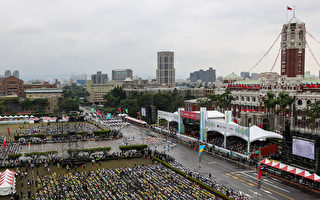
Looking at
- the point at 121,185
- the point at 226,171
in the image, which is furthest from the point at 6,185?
the point at 226,171

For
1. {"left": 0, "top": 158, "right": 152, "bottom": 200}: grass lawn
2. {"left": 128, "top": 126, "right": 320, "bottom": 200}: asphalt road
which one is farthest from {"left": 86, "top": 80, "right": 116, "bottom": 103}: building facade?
{"left": 0, "top": 158, "right": 152, "bottom": 200}: grass lawn

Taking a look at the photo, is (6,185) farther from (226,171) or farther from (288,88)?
(288,88)

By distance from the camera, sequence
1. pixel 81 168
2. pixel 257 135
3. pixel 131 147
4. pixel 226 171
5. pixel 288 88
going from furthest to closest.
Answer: pixel 288 88
pixel 131 147
pixel 257 135
pixel 81 168
pixel 226 171

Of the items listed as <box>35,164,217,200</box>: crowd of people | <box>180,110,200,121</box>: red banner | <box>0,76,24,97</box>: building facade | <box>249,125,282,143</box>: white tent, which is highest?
<box>0,76,24,97</box>: building facade

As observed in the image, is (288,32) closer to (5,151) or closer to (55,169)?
(55,169)

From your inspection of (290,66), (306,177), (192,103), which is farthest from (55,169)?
(192,103)

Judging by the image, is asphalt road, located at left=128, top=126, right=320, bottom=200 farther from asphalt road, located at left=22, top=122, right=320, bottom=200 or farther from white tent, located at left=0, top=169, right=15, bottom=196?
white tent, located at left=0, top=169, right=15, bottom=196
